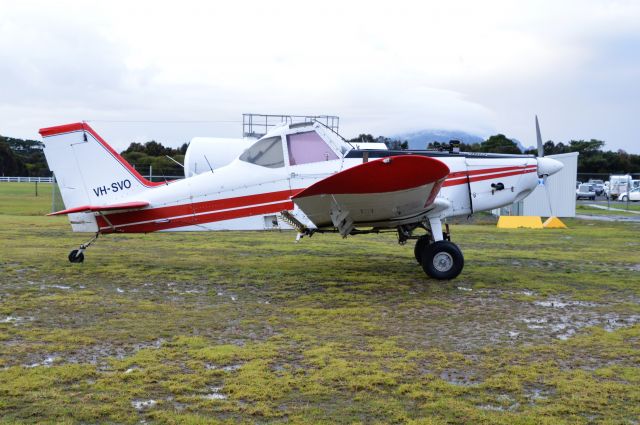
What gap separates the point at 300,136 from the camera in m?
9.38

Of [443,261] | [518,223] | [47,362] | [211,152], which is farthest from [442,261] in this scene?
[518,223]

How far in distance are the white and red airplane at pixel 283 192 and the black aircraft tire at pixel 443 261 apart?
1cm

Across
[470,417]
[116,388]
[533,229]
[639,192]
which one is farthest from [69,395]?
[639,192]

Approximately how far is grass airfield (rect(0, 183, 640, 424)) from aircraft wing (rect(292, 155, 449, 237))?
97cm

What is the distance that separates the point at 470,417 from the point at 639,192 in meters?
48.0

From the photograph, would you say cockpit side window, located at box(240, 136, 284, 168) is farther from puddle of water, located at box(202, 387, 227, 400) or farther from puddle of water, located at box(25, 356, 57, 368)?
puddle of water, located at box(202, 387, 227, 400)

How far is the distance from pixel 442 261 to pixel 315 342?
12.7 feet

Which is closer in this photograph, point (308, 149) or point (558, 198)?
point (308, 149)

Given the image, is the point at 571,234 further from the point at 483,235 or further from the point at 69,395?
the point at 69,395

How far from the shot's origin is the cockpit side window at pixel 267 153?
945 centimetres

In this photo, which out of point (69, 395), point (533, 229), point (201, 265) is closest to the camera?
point (69, 395)

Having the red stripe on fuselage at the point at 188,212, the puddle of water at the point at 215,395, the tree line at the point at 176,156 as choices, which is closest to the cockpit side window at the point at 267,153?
the red stripe on fuselage at the point at 188,212

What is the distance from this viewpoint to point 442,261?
8.93m

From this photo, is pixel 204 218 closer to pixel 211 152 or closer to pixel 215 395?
pixel 215 395
